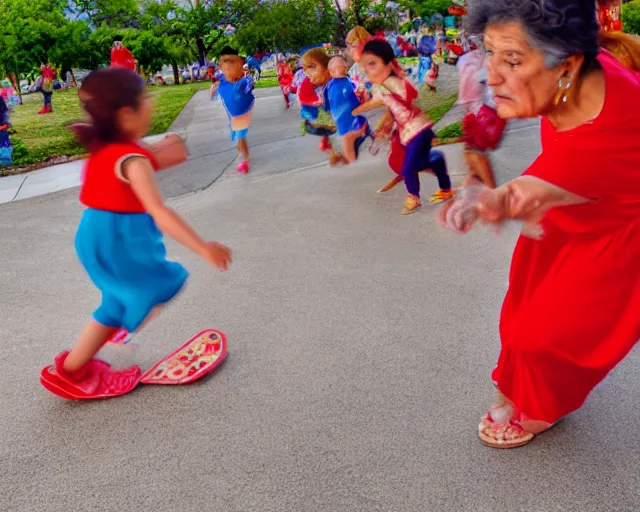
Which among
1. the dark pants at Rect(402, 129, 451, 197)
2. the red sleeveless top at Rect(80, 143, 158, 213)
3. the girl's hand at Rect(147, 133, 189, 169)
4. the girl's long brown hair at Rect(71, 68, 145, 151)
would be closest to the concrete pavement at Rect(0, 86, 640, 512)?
the dark pants at Rect(402, 129, 451, 197)

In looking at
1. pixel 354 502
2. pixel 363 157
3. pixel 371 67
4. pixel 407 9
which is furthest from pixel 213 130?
pixel 407 9

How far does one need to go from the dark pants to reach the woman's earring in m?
3.22

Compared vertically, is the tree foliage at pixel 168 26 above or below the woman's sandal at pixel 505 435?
above

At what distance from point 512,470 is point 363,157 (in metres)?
5.18

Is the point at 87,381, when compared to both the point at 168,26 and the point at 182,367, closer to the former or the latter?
the point at 182,367

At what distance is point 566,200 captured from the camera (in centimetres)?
159

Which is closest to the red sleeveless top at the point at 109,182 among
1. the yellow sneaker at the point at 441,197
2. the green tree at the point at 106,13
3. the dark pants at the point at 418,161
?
the dark pants at the point at 418,161

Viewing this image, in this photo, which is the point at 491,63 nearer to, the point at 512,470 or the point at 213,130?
the point at 512,470

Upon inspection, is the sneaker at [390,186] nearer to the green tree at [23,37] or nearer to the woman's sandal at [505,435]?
the woman's sandal at [505,435]

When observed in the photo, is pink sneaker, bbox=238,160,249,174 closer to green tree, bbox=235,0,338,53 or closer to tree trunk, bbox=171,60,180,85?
green tree, bbox=235,0,338,53

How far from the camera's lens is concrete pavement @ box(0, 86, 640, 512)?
2082mm

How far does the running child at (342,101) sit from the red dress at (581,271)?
3802 millimetres

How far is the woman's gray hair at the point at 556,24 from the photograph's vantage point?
148cm

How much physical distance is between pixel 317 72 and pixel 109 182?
3.76 metres
